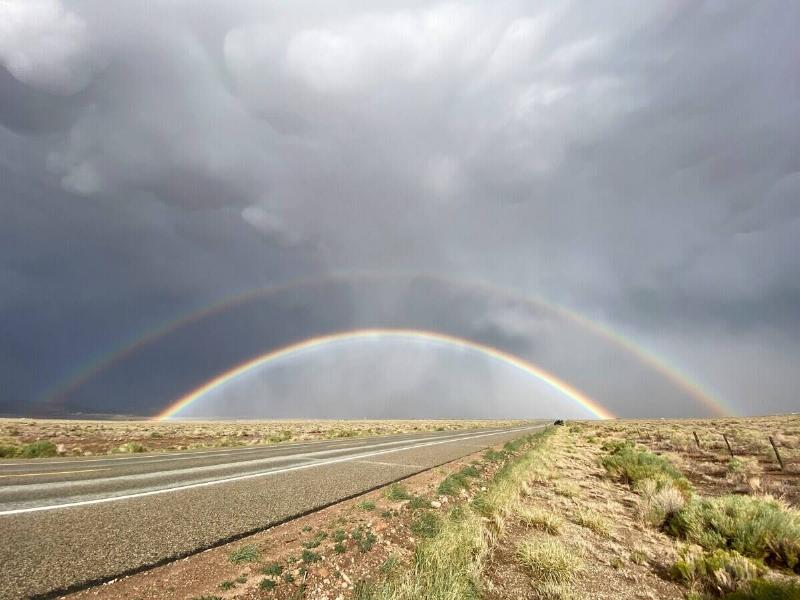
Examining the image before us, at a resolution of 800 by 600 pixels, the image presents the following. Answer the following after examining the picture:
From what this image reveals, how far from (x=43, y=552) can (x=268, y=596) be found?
3.01m

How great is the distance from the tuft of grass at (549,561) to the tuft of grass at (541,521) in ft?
4.26

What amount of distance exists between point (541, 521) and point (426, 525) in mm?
2865

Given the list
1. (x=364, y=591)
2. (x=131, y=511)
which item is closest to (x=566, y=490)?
(x=364, y=591)

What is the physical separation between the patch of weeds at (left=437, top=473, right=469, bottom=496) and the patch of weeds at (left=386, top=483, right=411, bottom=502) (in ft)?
3.53

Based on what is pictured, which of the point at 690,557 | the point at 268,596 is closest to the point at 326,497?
the point at 268,596

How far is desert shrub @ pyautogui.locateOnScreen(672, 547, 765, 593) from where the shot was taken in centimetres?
587

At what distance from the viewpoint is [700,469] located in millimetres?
18719

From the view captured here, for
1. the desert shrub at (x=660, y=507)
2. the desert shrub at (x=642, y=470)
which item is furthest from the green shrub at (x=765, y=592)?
the desert shrub at (x=642, y=470)

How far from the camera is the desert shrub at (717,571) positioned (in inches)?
231

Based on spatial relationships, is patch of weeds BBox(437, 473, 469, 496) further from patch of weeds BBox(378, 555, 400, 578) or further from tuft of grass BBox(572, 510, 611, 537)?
patch of weeds BBox(378, 555, 400, 578)

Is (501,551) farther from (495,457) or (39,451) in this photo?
(39,451)

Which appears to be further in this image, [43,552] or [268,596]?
[43,552]

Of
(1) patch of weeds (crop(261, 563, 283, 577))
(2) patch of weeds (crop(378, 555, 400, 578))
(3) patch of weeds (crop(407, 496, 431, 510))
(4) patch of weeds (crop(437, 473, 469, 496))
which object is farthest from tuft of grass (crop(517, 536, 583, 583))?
(1) patch of weeds (crop(261, 563, 283, 577))

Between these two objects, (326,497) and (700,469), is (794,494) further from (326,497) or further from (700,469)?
(326,497)
